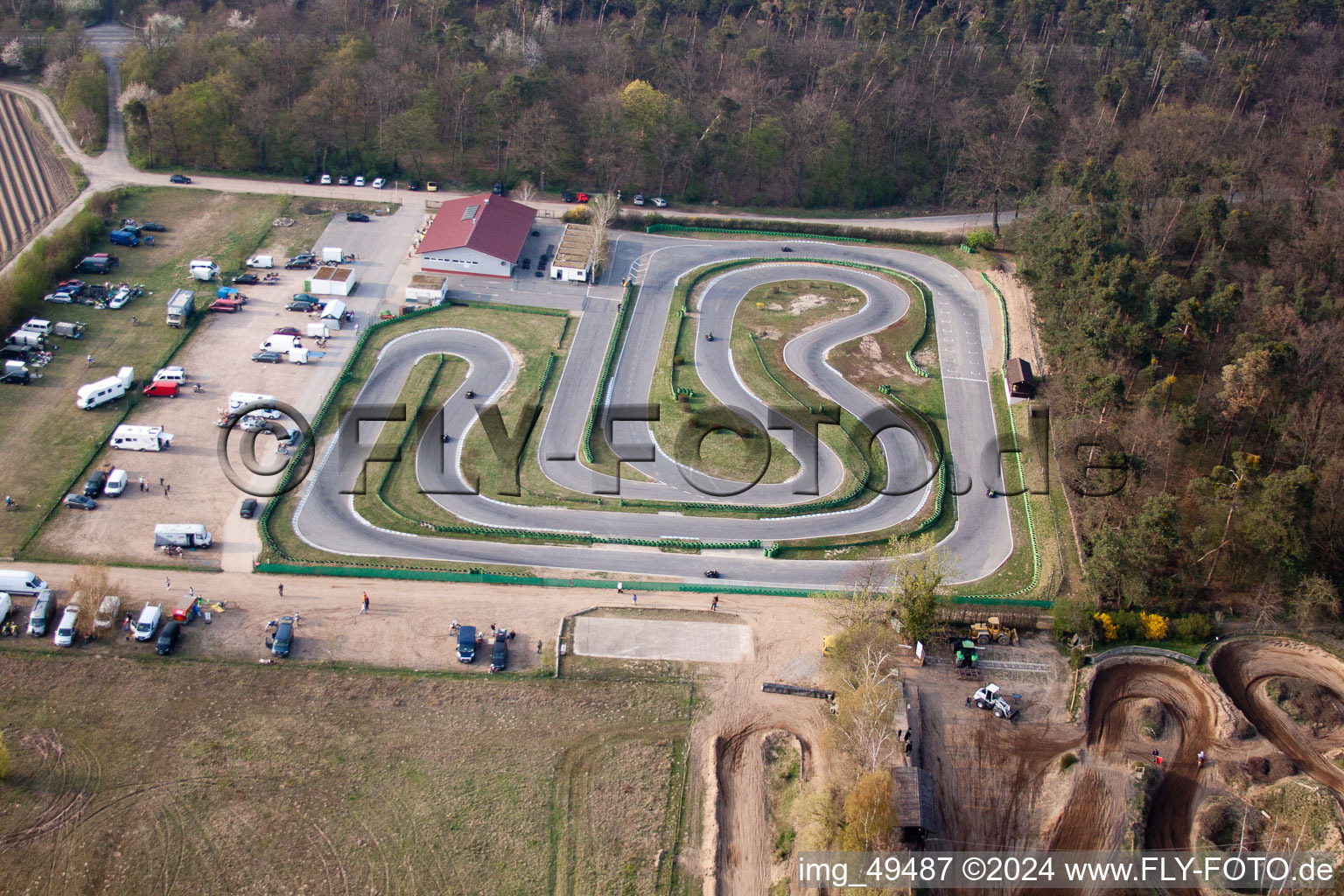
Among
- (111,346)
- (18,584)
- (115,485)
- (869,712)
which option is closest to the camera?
(869,712)

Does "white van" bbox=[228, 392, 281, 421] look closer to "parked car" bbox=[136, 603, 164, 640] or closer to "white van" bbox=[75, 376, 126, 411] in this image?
"white van" bbox=[75, 376, 126, 411]

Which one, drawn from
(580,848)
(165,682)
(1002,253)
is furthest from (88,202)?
(1002,253)

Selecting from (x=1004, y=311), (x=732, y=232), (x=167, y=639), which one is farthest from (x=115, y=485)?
(x=1004, y=311)

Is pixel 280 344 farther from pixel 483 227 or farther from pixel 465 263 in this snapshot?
pixel 483 227

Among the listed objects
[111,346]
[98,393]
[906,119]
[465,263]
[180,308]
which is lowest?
[111,346]

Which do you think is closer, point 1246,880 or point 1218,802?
point 1246,880

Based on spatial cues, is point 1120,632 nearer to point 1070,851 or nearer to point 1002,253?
point 1070,851
